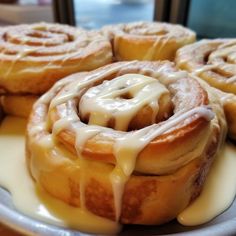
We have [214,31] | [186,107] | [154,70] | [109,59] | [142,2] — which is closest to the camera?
[186,107]

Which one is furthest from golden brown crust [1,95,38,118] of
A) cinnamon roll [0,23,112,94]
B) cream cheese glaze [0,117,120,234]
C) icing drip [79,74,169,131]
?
icing drip [79,74,169,131]

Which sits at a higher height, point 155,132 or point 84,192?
point 155,132

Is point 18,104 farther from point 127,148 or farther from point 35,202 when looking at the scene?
point 127,148

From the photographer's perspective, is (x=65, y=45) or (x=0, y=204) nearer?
(x=0, y=204)

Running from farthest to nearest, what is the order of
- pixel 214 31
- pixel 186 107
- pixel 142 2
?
pixel 142 2, pixel 214 31, pixel 186 107

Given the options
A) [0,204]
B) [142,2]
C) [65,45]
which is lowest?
[142,2]

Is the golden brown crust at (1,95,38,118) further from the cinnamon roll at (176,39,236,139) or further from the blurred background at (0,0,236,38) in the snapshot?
the blurred background at (0,0,236,38)

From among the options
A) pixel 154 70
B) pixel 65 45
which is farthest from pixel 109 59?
pixel 154 70

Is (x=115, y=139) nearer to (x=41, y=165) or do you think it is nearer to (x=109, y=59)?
(x=41, y=165)
